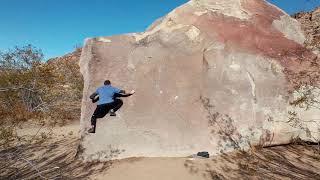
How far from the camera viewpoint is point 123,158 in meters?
8.35

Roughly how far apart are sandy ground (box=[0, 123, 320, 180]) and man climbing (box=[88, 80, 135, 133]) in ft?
3.46

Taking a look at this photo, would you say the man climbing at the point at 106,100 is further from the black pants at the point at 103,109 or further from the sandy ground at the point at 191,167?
the sandy ground at the point at 191,167

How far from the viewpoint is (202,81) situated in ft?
30.2

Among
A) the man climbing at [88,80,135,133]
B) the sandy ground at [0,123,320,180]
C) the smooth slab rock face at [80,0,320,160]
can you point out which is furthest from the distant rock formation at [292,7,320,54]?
the man climbing at [88,80,135,133]

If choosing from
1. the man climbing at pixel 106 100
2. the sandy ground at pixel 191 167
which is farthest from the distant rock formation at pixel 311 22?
the man climbing at pixel 106 100

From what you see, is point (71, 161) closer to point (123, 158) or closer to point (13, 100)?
point (123, 158)

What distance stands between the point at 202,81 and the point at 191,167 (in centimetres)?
222

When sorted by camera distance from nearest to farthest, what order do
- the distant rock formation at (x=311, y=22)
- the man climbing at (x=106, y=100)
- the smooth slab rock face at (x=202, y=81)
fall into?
the smooth slab rock face at (x=202, y=81)
the man climbing at (x=106, y=100)
the distant rock formation at (x=311, y=22)

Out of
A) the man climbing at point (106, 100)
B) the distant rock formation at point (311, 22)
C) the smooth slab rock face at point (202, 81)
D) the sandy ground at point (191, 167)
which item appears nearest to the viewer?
the sandy ground at point (191, 167)

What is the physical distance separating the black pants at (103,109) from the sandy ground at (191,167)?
3.13 feet

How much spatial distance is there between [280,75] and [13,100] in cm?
1020

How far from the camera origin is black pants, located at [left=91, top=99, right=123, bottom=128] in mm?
8837

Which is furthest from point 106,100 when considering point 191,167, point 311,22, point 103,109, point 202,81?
point 311,22

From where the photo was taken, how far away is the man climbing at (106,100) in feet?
28.9
